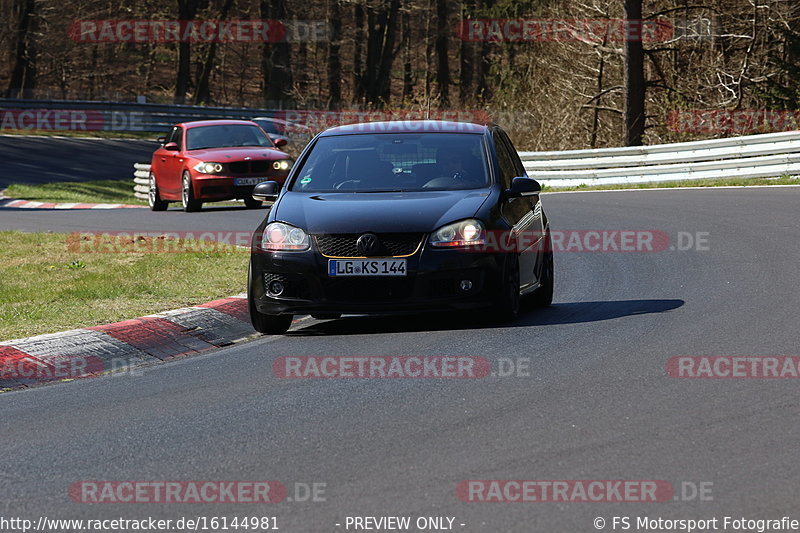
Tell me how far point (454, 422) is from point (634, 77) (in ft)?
92.6

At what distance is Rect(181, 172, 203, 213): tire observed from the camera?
2372 cm

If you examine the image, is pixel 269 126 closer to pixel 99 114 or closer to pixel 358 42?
pixel 99 114

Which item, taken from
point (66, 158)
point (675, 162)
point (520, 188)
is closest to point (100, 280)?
point (520, 188)

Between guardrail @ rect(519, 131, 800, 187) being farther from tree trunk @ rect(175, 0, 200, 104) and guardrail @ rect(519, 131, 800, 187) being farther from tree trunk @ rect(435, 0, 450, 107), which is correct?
tree trunk @ rect(435, 0, 450, 107)

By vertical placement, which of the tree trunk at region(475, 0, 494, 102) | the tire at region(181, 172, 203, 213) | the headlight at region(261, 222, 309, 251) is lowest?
the tree trunk at region(475, 0, 494, 102)

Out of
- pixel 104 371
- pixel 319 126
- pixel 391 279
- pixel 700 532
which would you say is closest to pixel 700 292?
pixel 391 279

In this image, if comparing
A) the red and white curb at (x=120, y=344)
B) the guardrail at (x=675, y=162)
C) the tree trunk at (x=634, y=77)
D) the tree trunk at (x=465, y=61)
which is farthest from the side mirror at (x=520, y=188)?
the tree trunk at (x=465, y=61)

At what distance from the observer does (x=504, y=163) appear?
11055mm

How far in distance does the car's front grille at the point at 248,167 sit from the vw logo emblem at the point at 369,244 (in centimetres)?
1443

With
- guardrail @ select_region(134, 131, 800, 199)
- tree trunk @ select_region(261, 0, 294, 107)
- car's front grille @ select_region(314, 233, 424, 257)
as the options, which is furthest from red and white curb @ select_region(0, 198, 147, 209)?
tree trunk @ select_region(261, 0, 294, 107)

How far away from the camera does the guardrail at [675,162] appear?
25125 mm

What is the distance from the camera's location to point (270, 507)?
16.5 feet

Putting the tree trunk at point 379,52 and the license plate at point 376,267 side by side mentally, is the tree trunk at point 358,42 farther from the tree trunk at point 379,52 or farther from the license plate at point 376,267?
the license plate at point 376,267

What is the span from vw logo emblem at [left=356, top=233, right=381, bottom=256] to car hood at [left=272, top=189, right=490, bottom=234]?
6 centimetres
